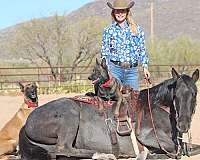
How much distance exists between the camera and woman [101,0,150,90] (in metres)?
6.76

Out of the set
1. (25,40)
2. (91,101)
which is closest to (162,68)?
(25,40)

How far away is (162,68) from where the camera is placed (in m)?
34.9

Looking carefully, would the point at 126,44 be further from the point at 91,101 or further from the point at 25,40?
the point at 25,40

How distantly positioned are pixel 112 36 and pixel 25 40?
34.1 meters

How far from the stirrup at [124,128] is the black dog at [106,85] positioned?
133 mm

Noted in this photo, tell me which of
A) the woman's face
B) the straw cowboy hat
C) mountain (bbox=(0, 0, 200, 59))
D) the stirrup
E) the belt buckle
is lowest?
the stirrup

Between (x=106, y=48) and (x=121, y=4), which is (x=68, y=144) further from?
(x=121, y=4)

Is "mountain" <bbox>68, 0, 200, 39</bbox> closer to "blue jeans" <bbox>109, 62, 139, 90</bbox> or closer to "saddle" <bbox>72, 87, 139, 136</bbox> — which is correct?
"blue jeans" <bbox>109, 62, 139, 90</bbox>

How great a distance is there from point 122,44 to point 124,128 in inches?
50.1

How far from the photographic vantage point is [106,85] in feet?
20.8

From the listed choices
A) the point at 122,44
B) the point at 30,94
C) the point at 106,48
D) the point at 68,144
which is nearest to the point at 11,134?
the point at 30,94

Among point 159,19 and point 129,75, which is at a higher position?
point 159,19

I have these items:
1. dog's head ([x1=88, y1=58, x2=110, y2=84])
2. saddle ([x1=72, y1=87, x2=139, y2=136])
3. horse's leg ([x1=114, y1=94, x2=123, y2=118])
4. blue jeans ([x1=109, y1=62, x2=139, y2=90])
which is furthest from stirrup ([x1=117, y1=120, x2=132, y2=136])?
blue jeans ([x1=109, y1=62, x2=139, y2=90])

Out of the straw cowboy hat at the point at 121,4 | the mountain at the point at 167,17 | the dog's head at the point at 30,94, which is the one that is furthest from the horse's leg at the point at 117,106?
the mountain at the point at 167,17
